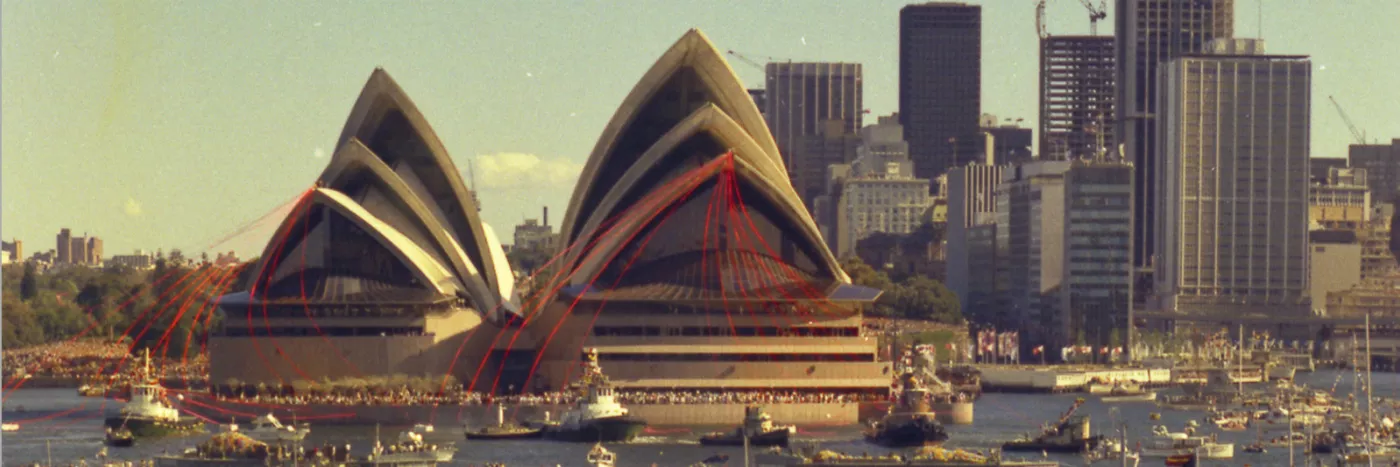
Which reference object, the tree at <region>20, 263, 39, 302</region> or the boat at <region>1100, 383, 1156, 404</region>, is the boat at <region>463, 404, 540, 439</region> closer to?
the boat at <region>1100, 383, 1156, 404</region>

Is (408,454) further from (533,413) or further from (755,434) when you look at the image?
(533,413)

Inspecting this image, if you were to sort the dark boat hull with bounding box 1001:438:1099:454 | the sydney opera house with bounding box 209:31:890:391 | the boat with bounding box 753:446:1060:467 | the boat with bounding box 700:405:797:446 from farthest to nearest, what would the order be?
1. the sydney opera house with bounding box 209:31:890:391
2. the boat with bounding box 700:405:797:446
3. the dark boat hull with bounding box 1001:438:1099:454
4. the boat with bounding box 753:446:1060:467

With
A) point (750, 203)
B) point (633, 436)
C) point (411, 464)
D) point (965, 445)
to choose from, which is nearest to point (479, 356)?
point (750, 203)

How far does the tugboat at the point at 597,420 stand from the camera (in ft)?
338

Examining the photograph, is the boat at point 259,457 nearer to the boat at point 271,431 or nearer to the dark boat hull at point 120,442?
the boat at point 271,431

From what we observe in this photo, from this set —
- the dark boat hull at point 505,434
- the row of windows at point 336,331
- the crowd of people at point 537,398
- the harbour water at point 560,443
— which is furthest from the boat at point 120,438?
the row of windows at point 336,331

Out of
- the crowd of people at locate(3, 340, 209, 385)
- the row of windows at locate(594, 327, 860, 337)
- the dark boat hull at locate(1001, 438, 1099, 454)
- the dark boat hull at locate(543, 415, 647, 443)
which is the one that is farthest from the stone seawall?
the crowd of people at locate(3, 340, 209, 385)

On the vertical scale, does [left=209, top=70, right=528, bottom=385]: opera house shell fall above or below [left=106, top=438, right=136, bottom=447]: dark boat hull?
above

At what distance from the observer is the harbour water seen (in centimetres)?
9219

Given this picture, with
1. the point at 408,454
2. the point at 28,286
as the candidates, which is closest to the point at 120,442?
the point at 408,454

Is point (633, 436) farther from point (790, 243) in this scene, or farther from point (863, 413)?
point (790, 243)

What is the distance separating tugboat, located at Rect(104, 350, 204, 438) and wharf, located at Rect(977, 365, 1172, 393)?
232 feet

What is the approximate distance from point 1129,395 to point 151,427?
76.6 metres

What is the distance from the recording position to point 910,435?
323 feet
